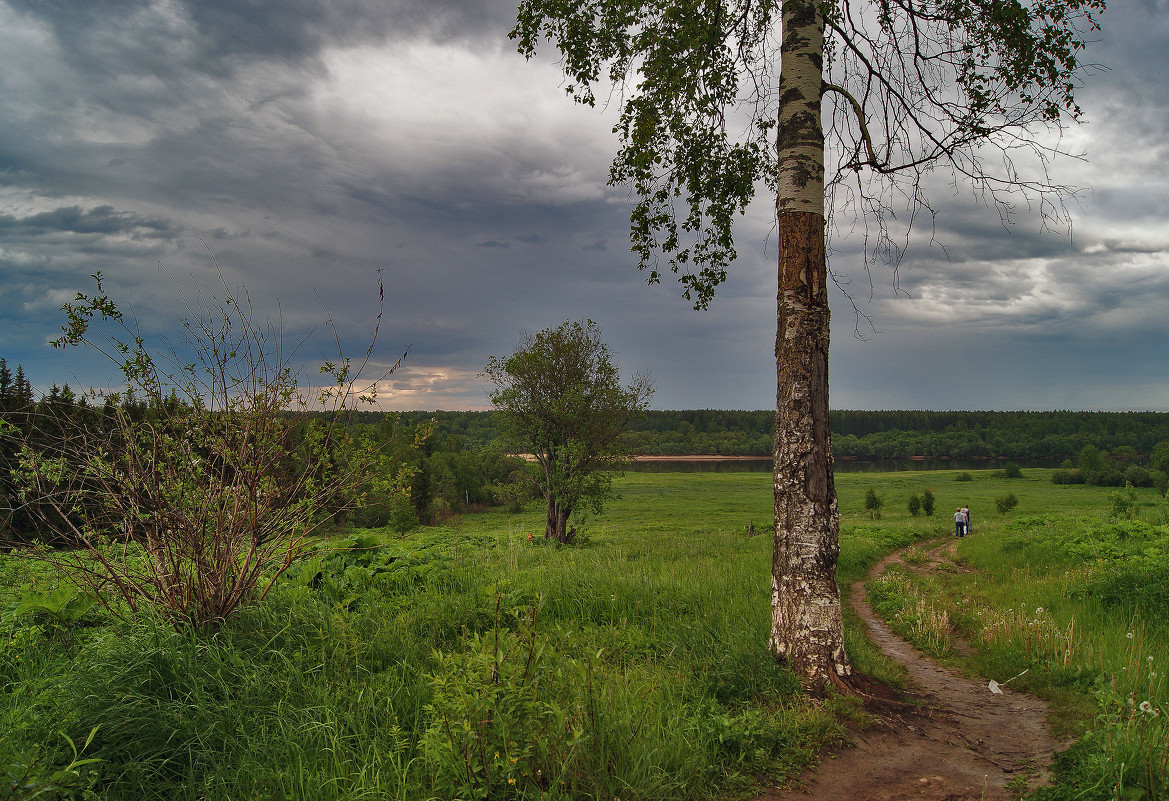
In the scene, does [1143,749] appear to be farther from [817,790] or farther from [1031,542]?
[1031,542]

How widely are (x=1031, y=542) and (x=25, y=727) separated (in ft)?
59.2

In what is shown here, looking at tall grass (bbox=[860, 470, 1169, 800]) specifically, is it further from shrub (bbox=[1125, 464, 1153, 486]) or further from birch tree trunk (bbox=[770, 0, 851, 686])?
shrub (bbox=[1125, 464, 1153, 486])

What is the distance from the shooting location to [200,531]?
4.74m

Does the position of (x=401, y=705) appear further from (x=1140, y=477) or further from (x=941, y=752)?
(x=1140, y=477)

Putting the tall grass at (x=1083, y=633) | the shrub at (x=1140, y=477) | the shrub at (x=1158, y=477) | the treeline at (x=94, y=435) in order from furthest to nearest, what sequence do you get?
1. the shrub at (x=1140, y=477)
2. the shrub at (x=1158, y=477)
3. the treeline at (x=94, y=435)
4. the tall grass at (x=1083, y=633)

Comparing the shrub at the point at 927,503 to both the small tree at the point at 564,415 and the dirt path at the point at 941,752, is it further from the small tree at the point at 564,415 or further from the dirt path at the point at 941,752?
the dirt path at the point at 941,752

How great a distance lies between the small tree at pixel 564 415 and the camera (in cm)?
2677

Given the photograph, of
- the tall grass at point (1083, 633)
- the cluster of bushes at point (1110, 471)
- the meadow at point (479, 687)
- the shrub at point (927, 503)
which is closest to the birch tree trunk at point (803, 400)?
the meadow at point (479, 687)

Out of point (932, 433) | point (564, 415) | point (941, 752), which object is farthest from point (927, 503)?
point (932, 433)

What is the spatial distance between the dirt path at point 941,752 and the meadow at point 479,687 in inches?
7.7

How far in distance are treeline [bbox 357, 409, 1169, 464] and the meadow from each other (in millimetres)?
142742

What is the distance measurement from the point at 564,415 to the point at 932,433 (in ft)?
599

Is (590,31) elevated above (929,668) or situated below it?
above

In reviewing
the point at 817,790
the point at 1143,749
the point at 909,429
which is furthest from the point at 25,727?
the point at 909,429
